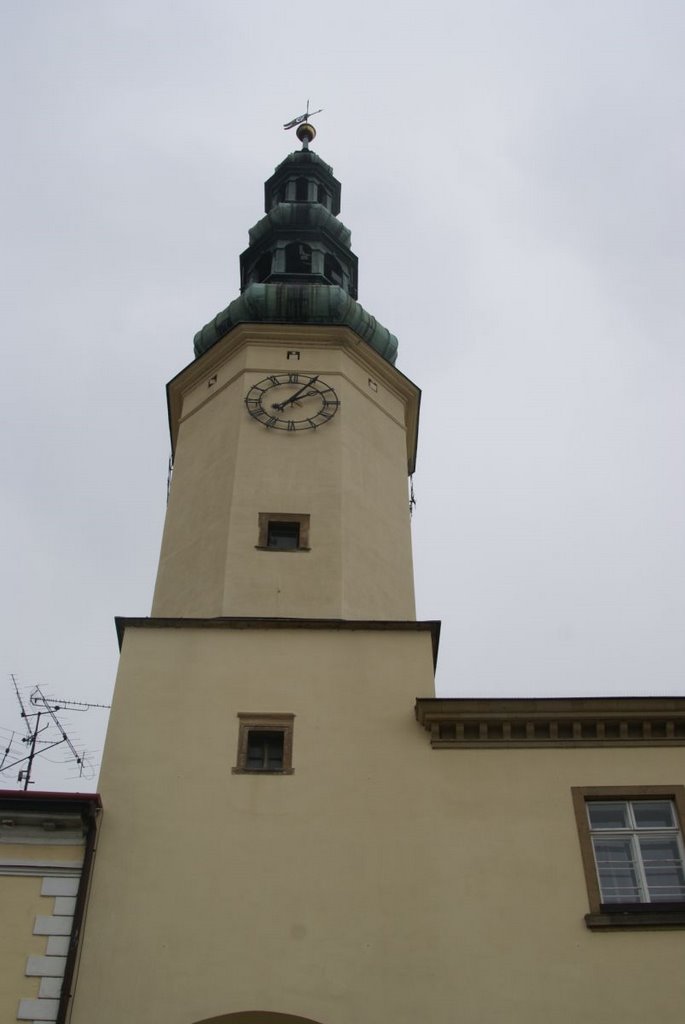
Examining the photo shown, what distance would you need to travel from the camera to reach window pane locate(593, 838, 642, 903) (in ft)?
46.6

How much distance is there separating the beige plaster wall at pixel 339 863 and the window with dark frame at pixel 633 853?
18 cm

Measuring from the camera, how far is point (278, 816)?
1480 cm

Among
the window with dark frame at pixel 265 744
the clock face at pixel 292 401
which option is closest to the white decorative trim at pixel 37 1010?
the window with dark frame at pixel 265 744

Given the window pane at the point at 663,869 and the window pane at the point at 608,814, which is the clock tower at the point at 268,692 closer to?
the window pane at the point at 608,814

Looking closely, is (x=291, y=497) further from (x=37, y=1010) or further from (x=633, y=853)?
(x=37, y=1010)

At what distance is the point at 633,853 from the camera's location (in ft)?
47.6

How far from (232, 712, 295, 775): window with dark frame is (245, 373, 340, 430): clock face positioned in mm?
5999

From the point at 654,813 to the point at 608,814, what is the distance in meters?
0.55

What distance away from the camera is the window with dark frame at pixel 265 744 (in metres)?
15.3

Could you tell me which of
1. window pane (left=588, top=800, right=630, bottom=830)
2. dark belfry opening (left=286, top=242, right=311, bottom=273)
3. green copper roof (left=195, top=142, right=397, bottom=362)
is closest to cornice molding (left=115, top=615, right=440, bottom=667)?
window pane (left=588, top=800, right=630, bottom=830)

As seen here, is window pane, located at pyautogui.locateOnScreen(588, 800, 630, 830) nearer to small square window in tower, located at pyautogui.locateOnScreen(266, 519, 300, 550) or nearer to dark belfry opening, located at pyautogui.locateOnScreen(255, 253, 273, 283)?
small square window in tower, located at pyautogui.locateOnScreen(266, 519, 300, 550)

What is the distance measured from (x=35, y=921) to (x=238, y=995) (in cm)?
239

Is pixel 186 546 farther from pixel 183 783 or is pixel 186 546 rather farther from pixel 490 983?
pixel 490 983

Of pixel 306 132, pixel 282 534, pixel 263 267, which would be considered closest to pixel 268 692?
pixel 282 534
